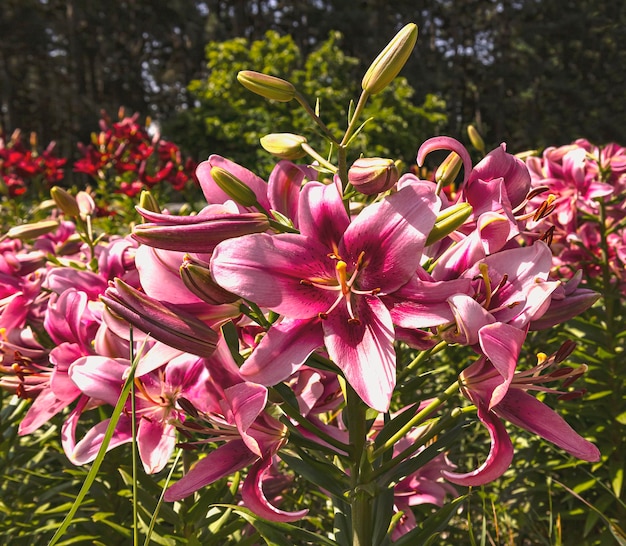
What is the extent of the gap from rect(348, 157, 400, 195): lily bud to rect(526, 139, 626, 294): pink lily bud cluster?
3.62 feet

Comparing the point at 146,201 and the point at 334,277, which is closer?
the point at 334,277

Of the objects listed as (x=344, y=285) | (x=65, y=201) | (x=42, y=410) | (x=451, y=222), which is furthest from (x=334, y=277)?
(x=65, y=201)

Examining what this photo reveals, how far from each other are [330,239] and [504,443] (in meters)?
0.31

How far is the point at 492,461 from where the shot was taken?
29.9 inches

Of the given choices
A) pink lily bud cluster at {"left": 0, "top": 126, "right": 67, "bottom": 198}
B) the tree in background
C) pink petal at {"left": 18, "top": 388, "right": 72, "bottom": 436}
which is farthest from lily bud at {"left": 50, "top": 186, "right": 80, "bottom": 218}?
the tree in background

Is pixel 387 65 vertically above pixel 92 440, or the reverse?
pixel 387 65

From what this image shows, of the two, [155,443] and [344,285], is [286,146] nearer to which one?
[344,285]

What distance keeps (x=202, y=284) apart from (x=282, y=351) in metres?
0.11

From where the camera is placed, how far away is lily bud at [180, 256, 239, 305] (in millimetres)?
729

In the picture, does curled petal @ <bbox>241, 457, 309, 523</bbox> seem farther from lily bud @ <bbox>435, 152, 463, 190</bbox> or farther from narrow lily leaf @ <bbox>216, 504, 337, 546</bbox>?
lily bud @ <bbox>435, 152, 463, 190</bbox>

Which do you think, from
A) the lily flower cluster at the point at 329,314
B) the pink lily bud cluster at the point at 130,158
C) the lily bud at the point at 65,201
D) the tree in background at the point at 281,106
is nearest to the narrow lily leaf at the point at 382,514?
the lily flower cluster at the point at 329,314

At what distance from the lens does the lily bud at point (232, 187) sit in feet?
2.68

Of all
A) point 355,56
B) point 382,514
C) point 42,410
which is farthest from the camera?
point 355,56

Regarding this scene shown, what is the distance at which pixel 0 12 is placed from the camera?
21938 mm
